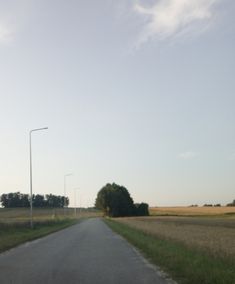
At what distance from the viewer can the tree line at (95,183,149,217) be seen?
17525cm

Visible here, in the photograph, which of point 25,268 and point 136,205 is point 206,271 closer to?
point 25,268

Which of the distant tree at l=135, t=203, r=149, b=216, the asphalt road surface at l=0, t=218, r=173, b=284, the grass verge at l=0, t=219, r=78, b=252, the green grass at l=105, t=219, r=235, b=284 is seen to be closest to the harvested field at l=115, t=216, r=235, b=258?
the green grass at l=105, t=219, r=235, b=284

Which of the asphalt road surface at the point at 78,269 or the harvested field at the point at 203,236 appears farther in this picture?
the harvested field at the point at 203,236

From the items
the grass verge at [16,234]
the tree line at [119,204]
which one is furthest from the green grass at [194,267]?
the tree line at [119,204]

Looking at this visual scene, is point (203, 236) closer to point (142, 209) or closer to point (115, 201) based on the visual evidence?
point (115, 201)

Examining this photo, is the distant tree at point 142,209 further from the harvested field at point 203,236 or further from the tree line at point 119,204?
the harvested field at point 203,236

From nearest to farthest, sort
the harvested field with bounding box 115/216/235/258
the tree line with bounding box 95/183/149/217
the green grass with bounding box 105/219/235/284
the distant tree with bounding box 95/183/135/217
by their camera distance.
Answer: the green grass with bounding box 105/219/235/284 < the harvested field with bounding box 115/216/235/258 < the tree line with bounding box 95/183/149/217 < the distant tree with bounding box 95/183/135/217

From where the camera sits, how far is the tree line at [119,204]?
17525 cm

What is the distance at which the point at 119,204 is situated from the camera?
175500mm

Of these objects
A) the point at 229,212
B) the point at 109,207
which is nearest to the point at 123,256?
the point at 229,212

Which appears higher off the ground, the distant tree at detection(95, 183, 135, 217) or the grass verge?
the distant tree at detection(95, 183, 135, 217)

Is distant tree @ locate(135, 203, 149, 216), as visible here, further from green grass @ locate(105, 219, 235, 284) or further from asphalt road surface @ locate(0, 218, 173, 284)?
green grass @ locate(105, 219, 235, 284)

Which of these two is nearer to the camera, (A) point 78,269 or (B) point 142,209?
(A) point 78,269

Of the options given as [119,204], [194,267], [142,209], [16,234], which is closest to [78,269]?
[194,267]
